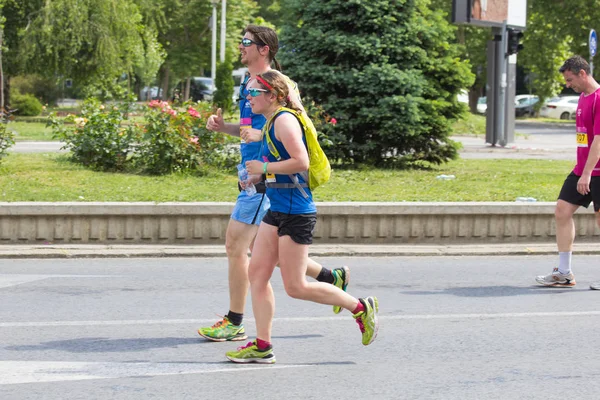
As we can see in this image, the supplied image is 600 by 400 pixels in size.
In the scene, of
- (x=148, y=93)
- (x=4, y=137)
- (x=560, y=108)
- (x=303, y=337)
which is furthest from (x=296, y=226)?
(x=148, y=93)

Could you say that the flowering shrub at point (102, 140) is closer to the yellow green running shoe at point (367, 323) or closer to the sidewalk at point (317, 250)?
the sidewalk at point (317, 250)

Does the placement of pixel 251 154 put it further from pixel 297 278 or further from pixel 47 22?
pixel 47 22

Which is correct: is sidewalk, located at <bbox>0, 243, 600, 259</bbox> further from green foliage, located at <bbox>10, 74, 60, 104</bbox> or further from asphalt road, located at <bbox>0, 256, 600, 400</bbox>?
green foliage, located at <bbox>10, 74, 60, 104</bbox>

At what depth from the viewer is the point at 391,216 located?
35.3 ft

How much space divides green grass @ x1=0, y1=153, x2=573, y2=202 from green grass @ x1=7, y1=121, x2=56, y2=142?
10465 millimetres

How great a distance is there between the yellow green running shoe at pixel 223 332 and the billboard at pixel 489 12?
2012cm

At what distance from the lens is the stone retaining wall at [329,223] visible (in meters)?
10.3

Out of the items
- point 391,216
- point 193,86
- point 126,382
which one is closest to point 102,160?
point 391,216

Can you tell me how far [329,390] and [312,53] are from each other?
37.4 feet

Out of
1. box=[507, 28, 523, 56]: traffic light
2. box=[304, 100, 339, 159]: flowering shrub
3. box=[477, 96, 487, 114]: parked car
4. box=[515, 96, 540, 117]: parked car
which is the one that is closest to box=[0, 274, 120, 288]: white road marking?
box=[304, 100, 339, 159]: flowering shrub

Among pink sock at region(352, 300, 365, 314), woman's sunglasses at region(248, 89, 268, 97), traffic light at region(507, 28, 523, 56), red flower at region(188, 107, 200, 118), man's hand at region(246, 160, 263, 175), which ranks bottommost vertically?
pink sock at region(352, 300, 365, 314)

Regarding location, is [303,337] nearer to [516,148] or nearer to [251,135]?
[251,135]

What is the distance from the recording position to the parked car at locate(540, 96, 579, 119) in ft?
178

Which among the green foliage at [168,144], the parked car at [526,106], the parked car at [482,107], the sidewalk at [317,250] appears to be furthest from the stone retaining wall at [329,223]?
the parked car at [526,106]
